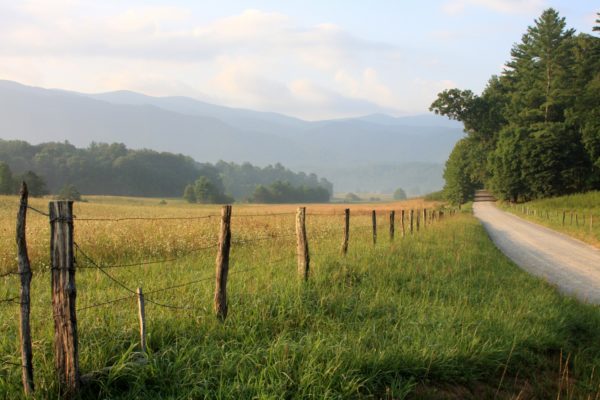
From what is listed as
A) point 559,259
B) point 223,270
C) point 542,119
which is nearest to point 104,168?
point 542,119

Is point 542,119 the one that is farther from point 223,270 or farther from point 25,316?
point 25,316

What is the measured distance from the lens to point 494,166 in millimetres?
57500

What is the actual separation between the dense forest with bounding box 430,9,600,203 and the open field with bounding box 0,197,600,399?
42047mm

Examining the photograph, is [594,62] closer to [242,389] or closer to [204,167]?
[242,389]

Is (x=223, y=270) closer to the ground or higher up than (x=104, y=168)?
closer to the ground

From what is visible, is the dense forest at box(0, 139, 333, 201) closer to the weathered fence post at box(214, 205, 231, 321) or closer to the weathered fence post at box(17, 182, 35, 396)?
the weathered fence post at box(214, 205, 231, 321)

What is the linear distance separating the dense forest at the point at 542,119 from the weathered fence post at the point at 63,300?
47.7 m

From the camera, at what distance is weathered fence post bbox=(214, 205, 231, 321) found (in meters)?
5.34

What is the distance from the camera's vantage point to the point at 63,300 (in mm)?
3717

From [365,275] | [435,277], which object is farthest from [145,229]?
[435,277]

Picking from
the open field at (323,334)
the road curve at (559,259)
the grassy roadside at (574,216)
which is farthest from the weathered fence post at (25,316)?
the grassy roadside at (574,216)

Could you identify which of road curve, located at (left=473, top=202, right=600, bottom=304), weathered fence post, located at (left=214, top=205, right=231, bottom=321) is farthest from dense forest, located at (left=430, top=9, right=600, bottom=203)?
weathered fence post, located at (left=214, top=205, right=231, bottom=321)

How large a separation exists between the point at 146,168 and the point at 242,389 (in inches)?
5206

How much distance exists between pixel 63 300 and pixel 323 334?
270 centimetres
